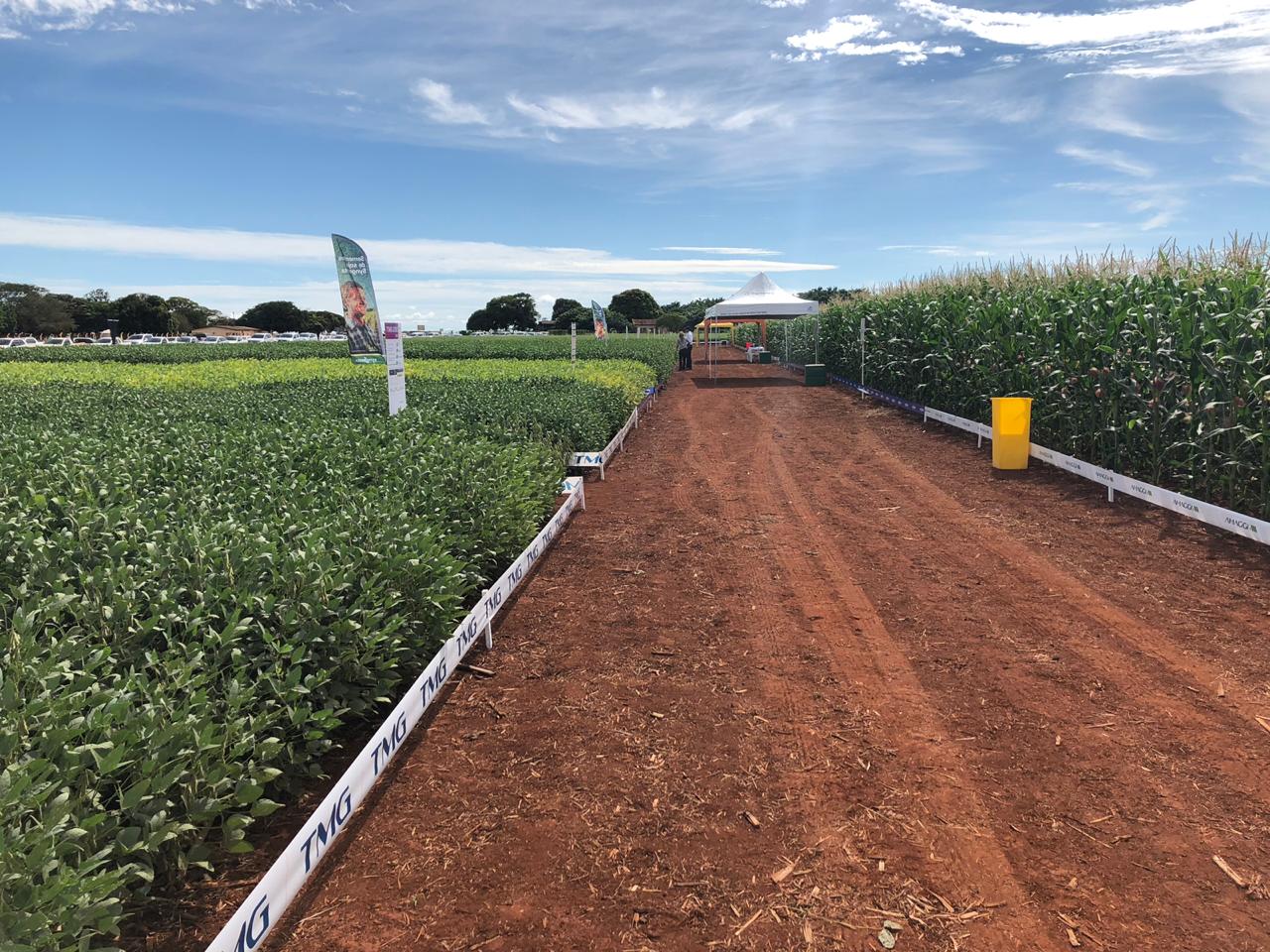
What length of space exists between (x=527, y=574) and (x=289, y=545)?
3.09 m

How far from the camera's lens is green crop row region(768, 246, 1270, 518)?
29.1ft

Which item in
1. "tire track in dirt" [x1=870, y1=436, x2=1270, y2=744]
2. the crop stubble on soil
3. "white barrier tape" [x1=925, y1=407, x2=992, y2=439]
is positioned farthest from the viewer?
"white barrier tape" [x1=925, y1=407, x2=992, y2=439]

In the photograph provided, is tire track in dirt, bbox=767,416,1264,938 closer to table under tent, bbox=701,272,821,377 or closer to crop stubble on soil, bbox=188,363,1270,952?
crop stubble on soil, bbox=188,363,1270,952

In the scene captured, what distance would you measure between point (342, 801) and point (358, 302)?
9.12m

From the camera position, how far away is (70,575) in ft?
14.6

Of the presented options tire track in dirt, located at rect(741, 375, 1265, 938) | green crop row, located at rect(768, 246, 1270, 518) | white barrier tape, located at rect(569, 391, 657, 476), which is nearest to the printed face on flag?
white barrier tape, located at rect(569, 391, 657, 476)

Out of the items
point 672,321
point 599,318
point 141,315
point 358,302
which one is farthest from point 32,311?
point 358,302

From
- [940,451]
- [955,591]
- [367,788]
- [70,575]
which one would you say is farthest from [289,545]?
[940,451]

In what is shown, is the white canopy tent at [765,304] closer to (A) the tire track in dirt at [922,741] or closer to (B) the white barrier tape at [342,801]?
(A) the tire track in dirt at [922,741]

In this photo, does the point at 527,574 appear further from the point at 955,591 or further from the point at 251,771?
the point at 251,771

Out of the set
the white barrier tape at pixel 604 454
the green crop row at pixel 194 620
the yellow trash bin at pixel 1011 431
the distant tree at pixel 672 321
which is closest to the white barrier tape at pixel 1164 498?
the yellow trash bin at pixel 1011 431

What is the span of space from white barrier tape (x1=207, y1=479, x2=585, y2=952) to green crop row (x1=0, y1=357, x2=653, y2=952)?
179mm

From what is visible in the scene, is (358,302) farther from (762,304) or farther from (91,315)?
(91,315)

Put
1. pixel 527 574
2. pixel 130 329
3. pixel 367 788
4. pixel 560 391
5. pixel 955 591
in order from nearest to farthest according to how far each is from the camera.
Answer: pixel 367 788, pixel 955 591, pixel 527 574, pixel 560 391, pixel 130 329
